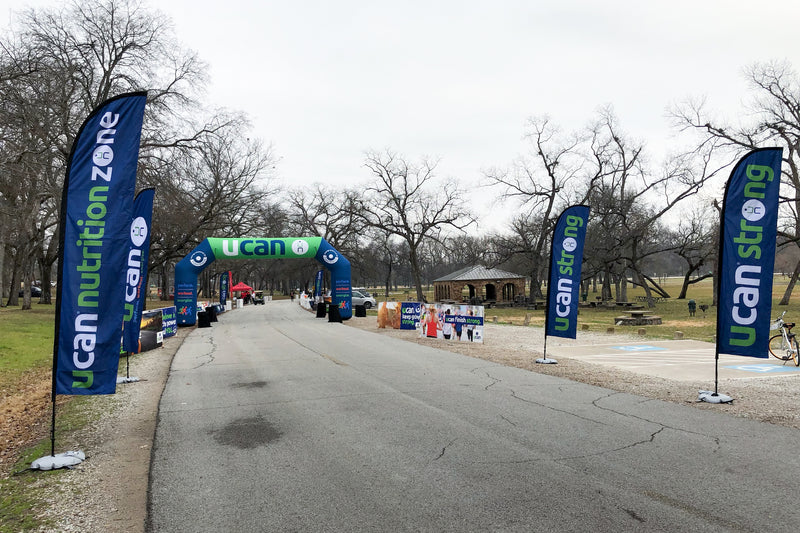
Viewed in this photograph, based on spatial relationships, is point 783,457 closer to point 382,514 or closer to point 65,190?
point 382,514

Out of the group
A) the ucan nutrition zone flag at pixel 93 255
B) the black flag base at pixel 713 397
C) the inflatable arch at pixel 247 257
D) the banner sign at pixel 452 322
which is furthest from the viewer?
the inflatable arch at pixel 247 257

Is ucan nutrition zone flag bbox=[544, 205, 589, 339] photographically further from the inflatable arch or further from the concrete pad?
the inflatable arch

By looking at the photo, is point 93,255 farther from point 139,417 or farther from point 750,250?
point 750,250

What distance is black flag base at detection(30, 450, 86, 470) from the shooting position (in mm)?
5262

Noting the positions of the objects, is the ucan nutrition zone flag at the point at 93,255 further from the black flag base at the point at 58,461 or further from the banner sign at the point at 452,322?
the banner sign at the point at 452,322

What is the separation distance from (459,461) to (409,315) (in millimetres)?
16896

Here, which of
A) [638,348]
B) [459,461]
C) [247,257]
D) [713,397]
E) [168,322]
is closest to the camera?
[459,461]

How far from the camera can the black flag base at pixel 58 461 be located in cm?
526

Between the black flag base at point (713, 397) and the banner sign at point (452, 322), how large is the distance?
8.64 meters

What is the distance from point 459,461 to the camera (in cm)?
525

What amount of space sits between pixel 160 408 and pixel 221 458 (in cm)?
301

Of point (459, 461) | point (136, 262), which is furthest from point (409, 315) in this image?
point (459, 461)

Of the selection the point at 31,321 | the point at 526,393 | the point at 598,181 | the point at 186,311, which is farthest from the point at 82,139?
the point at 598,181

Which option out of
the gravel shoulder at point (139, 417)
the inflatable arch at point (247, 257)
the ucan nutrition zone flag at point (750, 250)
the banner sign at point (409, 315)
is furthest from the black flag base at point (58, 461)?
the inflatable arch at point (247, 257)
